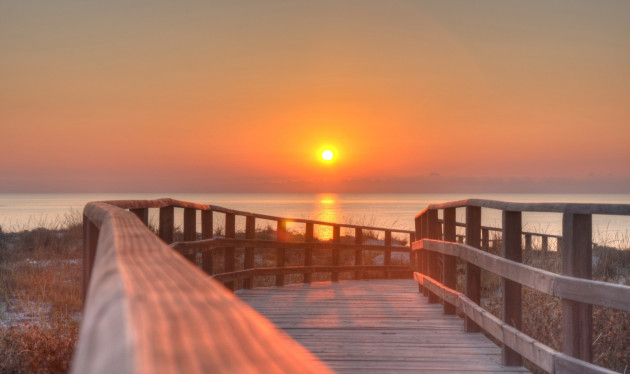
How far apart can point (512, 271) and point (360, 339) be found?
6.26ft

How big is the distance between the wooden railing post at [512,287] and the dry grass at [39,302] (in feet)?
10.9

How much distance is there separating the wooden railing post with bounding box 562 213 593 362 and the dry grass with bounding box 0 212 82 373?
3.59 meters

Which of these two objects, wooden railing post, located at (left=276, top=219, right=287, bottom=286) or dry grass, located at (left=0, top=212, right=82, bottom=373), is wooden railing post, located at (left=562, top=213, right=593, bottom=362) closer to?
dry grass, located at (left=0, top=212, right=82, bottom=373)

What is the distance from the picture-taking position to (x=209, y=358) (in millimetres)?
473

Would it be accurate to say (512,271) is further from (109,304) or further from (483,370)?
(109,304)

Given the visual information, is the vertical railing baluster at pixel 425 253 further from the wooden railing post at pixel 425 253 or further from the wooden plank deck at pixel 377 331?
the wooden plank deck at pixel 377 331

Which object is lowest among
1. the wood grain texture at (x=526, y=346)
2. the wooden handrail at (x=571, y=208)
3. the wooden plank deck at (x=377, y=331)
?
the wooden plank deck at (x=377, y=331)

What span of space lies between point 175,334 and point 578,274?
391cm

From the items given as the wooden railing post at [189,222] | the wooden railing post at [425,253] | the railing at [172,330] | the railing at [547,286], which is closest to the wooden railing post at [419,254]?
the wooden railing post at [425,253]

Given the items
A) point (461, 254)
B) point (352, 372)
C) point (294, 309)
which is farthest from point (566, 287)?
point (294, 309)

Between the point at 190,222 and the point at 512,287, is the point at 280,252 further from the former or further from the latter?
the point at 512,287

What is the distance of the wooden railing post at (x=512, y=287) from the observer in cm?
497

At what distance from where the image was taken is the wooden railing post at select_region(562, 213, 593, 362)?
12.9ft

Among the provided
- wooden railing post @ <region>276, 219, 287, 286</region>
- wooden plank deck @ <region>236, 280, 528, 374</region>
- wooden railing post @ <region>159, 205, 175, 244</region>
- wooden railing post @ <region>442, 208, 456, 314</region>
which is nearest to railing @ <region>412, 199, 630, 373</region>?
wooden plank deck @ <region>236, 280, 528, 374</region>
